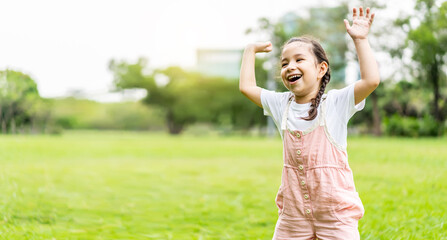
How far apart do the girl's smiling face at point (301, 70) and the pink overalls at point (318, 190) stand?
0.29 feet

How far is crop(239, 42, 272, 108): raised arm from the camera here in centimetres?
218

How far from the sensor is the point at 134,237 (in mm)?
3367

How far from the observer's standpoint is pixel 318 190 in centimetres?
188

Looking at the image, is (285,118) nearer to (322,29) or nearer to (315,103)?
(315,103)

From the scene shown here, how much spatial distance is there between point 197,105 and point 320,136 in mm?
29651

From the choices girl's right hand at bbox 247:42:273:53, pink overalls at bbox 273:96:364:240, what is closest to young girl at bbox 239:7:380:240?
pink overalls at bbox 273:96:364:240

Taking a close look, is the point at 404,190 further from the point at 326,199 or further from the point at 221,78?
the point at 221,78

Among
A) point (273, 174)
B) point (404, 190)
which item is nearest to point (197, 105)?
point (273, 174)

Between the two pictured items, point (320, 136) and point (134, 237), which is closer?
point (320, 136)

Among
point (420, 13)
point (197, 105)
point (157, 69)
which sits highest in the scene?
point (420, 13)

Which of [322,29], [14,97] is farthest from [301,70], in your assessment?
[322,29]

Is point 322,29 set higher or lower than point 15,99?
higher

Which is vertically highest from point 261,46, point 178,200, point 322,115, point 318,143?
point 261,46

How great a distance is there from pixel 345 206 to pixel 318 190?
4.7 inches
